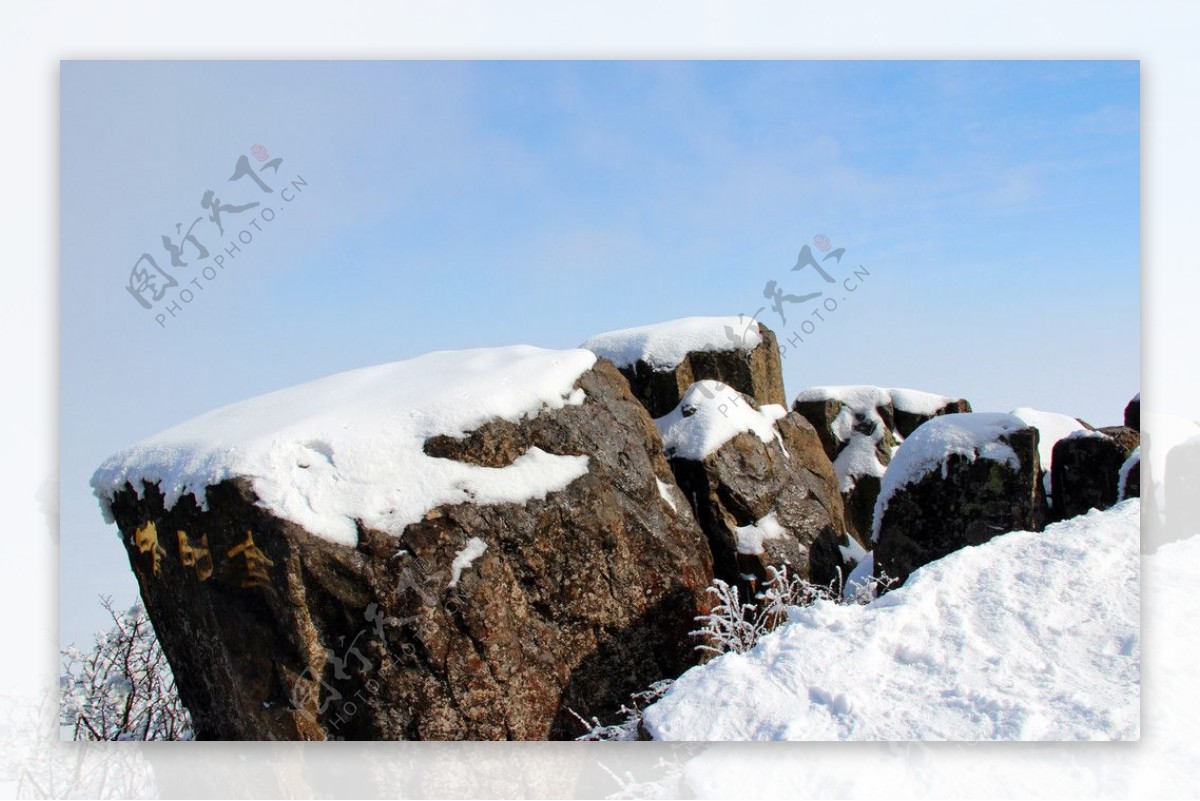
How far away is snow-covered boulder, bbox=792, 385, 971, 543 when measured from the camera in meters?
12.3

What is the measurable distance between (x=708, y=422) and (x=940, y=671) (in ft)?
12.1

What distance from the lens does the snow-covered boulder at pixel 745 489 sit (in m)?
7.27

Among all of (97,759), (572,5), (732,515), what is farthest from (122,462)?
(732,515)

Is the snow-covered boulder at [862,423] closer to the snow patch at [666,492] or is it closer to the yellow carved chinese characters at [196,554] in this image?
the snow patch at [666,492]

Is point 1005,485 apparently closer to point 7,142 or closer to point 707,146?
point 707,146

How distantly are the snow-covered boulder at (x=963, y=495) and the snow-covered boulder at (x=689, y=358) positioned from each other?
2439mm

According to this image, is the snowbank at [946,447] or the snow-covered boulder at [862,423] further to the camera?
the snow-covered boulder at [862,423]

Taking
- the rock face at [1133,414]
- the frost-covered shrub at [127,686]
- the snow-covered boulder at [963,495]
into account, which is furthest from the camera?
the snow-covered boulder at [963,495]

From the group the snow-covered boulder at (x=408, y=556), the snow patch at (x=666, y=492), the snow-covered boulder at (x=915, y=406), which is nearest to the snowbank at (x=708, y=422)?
the snow patch at (x=666, y=492)

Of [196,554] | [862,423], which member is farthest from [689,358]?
[196,554]

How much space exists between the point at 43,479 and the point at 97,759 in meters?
1.21

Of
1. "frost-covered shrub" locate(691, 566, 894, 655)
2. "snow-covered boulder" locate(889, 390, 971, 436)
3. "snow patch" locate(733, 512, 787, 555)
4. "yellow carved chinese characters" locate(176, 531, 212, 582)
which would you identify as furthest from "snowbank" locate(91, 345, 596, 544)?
"snow-covered boulder" locate(889, 390, 971, 436)

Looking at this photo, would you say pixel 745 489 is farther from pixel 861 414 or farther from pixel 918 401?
pixel 918 401

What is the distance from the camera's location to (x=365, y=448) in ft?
15.0
